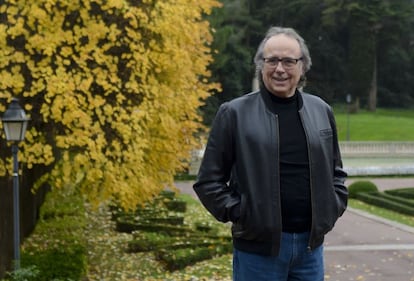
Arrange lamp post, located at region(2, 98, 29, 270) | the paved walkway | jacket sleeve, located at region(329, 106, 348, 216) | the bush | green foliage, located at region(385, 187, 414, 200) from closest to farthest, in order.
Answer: jacket sleeve, located at region(329, 106, 348, 216), lamp post, located at region(2, 98, 29, 270), the paved walkway, green foliage, located at region(385, 187, 414, 200), the bush

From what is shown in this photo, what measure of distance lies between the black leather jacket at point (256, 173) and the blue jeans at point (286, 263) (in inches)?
1.6

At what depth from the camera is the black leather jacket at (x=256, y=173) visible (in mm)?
3191

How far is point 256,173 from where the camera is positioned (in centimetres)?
321

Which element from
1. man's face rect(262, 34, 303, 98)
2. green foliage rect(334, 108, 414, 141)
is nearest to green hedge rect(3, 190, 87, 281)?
man's face rect(262, 34, 303, 98)

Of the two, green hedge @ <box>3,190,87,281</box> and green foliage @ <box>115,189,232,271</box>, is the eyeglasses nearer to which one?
green hedge @ <box>3,190,87,281</box>

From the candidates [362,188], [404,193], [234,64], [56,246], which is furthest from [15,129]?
[234,64]

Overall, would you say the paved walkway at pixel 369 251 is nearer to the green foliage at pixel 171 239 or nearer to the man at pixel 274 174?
the green foliage at pixel 171 239

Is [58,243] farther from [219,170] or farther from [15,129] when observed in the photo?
[219,170]

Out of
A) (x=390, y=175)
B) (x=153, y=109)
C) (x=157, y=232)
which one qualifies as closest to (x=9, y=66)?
(x=153, y=109)

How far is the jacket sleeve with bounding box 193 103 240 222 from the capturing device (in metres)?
3.27

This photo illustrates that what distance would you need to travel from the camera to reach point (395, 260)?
→ 12148 millimetres

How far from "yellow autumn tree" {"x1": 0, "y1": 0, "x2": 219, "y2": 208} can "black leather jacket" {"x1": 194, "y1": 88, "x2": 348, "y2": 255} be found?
6.17 meters

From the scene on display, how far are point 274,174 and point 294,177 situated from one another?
112 millimetres

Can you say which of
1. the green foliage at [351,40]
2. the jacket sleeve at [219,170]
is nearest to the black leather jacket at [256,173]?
the jacket sleeve at [219,170]
